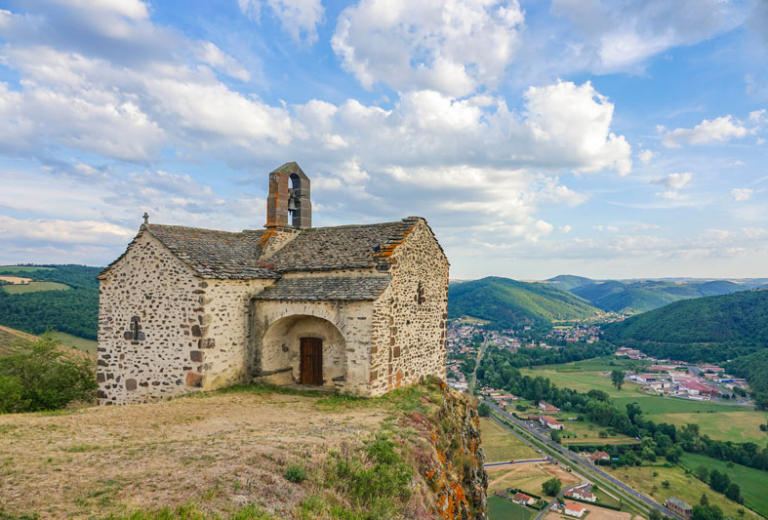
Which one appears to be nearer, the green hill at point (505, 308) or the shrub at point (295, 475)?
the shrub at point (295, 475)

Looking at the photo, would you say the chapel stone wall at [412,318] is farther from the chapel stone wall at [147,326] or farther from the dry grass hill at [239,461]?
the chapel stone wall at [147,326]

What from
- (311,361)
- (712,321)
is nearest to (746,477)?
(311,361)

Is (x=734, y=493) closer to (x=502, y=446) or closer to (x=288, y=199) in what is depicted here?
(x=502, y=446)

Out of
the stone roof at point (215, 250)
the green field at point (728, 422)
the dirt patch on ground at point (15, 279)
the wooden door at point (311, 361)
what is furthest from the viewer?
the dirt patch on ground at point (15, 279)

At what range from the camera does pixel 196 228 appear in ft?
54.1

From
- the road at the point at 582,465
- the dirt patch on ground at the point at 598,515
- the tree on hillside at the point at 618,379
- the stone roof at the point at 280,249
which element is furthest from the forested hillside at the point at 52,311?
the tree on hillside at the point at 618,379

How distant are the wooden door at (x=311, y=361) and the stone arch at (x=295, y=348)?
194 mm

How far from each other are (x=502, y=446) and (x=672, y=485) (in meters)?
19.2

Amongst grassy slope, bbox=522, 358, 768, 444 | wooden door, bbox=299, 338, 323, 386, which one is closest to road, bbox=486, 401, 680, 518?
grassy slope, bbox=522, 358, 768, 444

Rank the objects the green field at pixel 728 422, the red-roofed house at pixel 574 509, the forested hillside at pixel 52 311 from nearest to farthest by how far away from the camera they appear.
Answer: the red-roofed house at pixel 574 509, the forested hillside at pixel 52 311, the green field at pixel 728 422

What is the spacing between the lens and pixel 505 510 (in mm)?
40344

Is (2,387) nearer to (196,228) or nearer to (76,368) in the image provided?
(76,368)

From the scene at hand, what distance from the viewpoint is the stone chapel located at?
13438 mm

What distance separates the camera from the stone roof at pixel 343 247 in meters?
14.8
